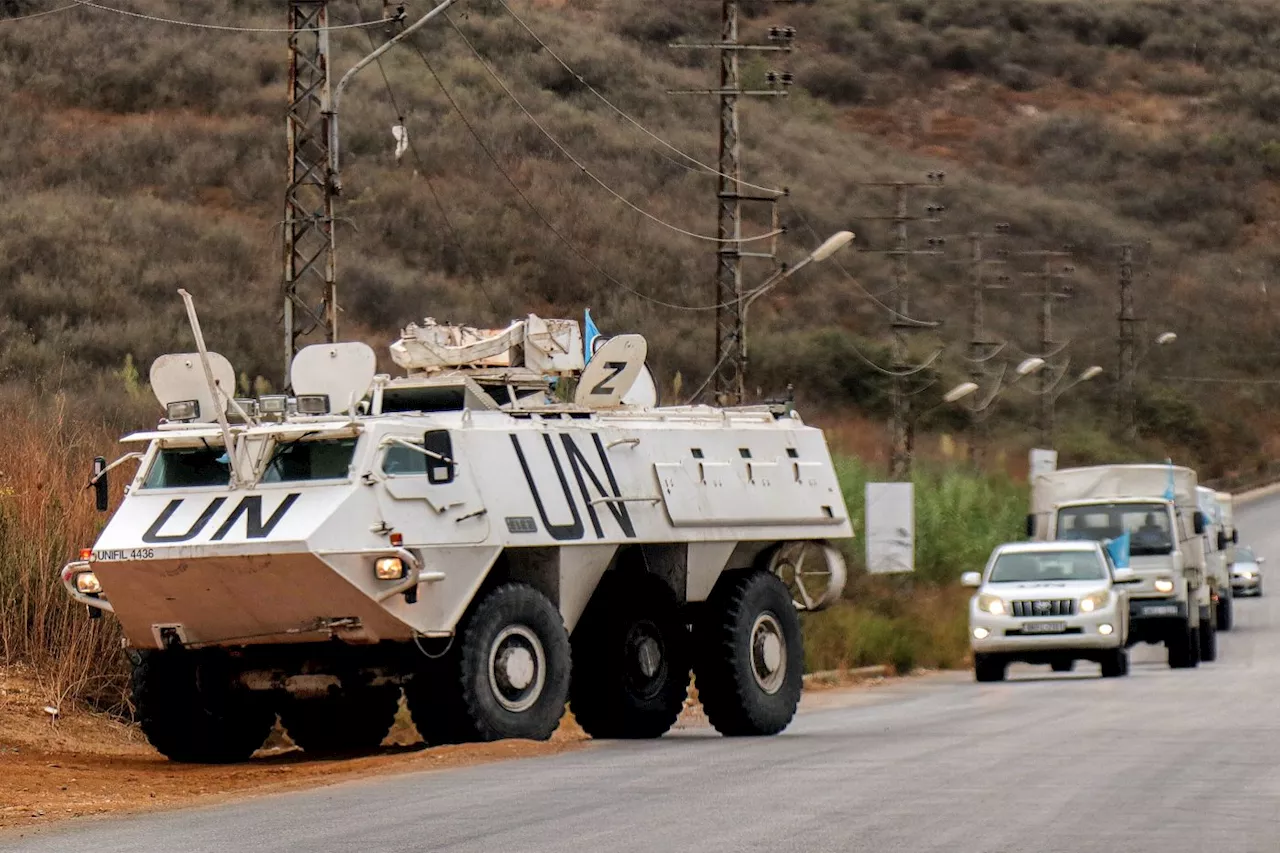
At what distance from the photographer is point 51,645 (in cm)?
1969

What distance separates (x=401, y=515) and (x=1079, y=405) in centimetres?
7195

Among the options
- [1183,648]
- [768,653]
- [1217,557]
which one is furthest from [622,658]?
[1217,557]

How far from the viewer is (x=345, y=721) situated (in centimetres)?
1892

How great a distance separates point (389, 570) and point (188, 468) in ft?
6.17

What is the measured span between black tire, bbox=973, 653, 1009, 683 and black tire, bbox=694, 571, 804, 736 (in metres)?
11.1

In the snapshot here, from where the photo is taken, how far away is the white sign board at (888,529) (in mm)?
35250

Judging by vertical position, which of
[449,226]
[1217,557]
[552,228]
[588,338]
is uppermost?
[552,228]

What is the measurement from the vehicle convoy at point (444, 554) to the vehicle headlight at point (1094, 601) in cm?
1077

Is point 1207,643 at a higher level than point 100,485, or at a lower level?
lower

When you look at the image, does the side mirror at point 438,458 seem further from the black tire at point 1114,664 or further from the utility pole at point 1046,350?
the utility pole at point 1046,350

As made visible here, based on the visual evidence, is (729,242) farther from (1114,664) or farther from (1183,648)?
(1114,664)

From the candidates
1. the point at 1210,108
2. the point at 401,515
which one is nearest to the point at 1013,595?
the point at 401,515

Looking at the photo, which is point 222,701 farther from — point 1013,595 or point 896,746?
point 1013,595

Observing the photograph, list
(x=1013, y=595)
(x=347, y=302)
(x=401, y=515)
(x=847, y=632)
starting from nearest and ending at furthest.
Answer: (x=401, y=515)
(x=1013, y=595)
(x=847, y=632)
(x=347, y=302)
